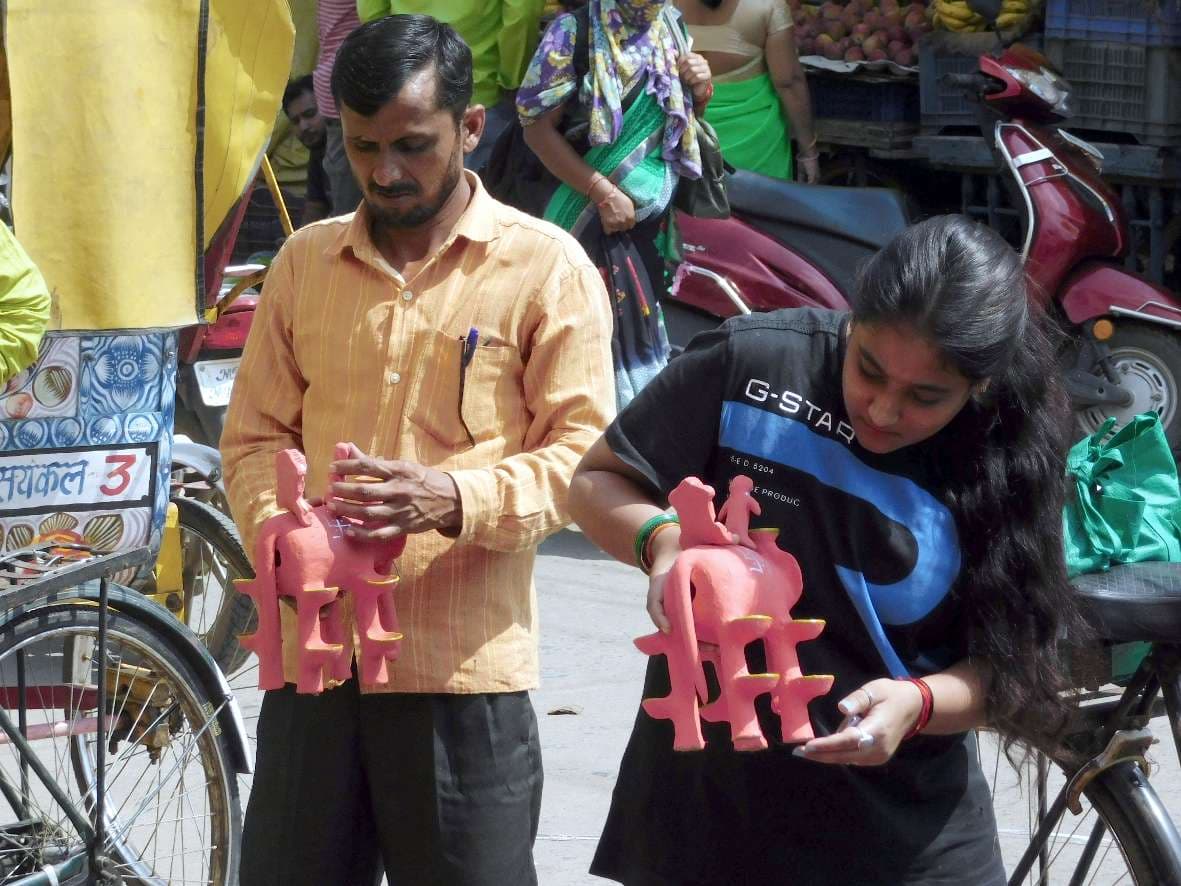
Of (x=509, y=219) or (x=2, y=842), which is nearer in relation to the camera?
(x=509, y=219)

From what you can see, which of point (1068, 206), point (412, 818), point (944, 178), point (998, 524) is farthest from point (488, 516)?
point (944, 178)

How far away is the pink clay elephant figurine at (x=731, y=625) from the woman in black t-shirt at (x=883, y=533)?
0.21 ft

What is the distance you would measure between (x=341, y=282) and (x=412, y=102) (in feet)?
Answer: 0.89

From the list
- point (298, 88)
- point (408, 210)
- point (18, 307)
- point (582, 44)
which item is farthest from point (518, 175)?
point (408, 210)

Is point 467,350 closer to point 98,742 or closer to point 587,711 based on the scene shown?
point 98,742

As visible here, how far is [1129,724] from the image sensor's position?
8.39 feet

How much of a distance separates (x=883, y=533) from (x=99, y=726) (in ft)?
5.44

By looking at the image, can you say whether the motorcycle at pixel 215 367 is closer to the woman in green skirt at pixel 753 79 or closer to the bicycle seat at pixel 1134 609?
the woman in green skirt at pixel 753 79

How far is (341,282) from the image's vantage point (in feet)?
8.25

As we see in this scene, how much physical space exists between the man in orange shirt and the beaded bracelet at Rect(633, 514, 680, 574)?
0.32 m

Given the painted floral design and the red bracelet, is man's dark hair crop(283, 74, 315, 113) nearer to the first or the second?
the painted floral design

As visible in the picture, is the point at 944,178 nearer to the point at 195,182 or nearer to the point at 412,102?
the point at 195,182

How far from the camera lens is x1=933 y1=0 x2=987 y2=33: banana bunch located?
726cm

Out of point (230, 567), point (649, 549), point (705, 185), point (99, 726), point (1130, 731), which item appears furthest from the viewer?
point (705, 185)
